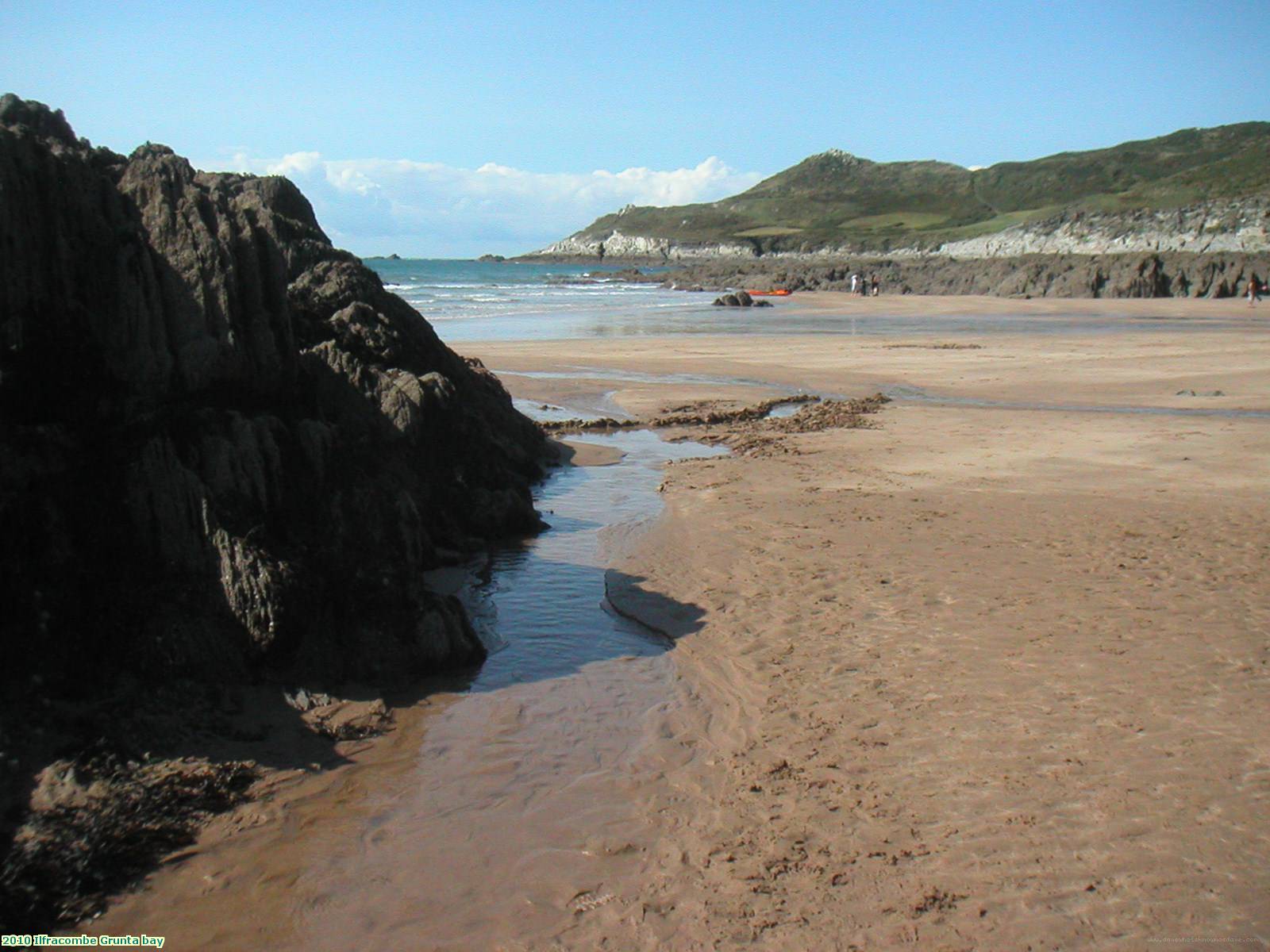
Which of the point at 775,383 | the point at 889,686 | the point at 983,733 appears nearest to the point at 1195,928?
the point at 983,733

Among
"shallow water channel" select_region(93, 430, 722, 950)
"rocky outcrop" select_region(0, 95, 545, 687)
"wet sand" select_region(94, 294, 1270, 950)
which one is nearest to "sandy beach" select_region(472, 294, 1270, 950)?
"wet sand" select_region(94, 294, 1270, 950)

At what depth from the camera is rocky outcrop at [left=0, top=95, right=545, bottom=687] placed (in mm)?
5320

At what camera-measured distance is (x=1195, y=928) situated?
3963 millimetres

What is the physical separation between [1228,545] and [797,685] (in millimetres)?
4821

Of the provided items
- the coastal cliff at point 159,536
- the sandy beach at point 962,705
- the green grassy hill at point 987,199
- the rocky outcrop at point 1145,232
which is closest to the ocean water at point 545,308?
the sandy beach at point 962,705

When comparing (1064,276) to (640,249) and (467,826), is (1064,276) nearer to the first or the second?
(467,826)

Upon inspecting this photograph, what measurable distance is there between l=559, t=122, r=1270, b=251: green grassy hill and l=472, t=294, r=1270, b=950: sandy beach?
86.5 meters

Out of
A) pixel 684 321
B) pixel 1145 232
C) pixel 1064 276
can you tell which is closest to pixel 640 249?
pixel 1145 232

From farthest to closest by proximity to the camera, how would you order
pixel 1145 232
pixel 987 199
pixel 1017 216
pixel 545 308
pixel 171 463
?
pixel 987 199 → pixel 1017 216 → pixel 1145 232 → pixel 545 308 → pixel 171 463

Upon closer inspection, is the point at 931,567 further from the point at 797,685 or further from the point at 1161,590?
the point at 797,685

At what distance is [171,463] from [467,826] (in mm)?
2755

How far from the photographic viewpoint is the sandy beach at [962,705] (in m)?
4.20

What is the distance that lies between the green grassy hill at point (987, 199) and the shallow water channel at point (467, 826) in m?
91.7

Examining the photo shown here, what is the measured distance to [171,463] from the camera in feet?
19.5
